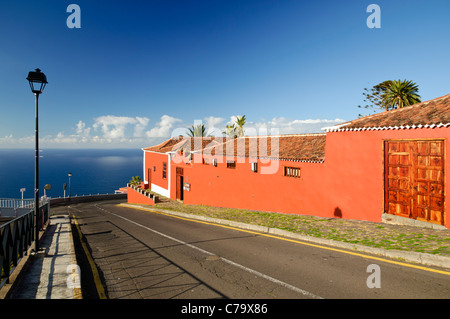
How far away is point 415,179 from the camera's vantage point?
8969 mm

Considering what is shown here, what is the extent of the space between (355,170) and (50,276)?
1156cm

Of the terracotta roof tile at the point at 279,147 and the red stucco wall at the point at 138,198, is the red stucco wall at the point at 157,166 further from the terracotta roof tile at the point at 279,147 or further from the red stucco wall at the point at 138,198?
the terracotta roof tile at the point at 279,147

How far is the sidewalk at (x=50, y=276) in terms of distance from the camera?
16.5ft

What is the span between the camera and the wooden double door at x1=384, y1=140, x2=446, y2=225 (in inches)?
328

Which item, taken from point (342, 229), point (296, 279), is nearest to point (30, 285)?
point (296, 279)

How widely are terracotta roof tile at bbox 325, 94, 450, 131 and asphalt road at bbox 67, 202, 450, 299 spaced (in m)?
5.51

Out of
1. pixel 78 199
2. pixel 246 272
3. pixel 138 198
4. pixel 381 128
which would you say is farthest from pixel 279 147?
pixel 78 199

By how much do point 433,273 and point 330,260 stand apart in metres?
2.14

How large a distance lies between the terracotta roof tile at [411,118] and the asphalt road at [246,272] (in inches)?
217

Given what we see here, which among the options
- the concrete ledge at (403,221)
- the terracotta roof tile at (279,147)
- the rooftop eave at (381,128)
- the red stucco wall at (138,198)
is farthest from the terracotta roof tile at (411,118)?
the red stucco wall at (138,198)

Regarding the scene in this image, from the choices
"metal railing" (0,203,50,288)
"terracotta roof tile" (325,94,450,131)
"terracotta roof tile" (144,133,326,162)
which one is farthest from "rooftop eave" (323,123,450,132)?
"metal railing" (0,203,50,288)
